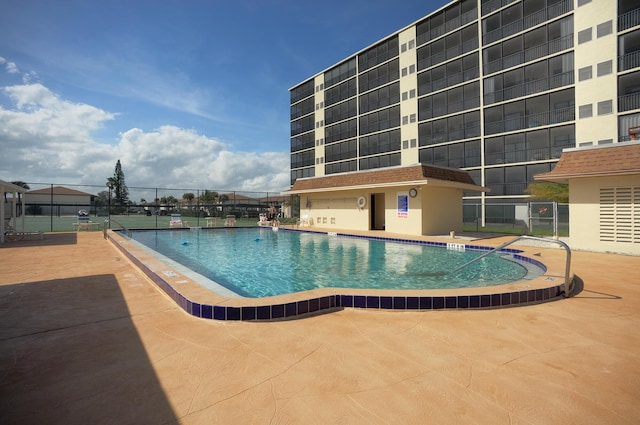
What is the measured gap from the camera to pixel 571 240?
9953 mm

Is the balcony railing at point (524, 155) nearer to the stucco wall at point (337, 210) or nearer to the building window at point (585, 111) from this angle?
the building window at point (585, 111)

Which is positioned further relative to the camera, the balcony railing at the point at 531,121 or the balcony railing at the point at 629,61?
the balcony railing at the point at 531,121

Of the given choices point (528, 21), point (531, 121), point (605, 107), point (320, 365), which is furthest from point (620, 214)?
point (528, 21)

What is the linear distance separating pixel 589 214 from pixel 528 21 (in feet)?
68.8

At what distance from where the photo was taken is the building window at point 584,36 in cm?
2016

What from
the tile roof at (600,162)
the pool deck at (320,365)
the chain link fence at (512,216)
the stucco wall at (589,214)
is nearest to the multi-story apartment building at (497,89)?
the chain link fence at (512,216)

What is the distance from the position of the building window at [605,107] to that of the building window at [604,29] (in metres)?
4.29

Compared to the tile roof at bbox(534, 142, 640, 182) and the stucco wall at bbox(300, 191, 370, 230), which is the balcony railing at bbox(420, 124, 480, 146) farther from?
the tile roof at bbox(534, 142, 640, 182)

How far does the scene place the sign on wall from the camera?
49.8ft

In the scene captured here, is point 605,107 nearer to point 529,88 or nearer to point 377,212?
point 529,88

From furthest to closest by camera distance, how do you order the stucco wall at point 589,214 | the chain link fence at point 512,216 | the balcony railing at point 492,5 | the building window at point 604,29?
the balcony railing at point 492,5, the chain link fence at point 512,216, the building window at point 604,29, the stucco wall at point 589,214

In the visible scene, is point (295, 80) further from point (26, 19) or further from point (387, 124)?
point (26, 19)

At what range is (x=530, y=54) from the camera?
23125mm

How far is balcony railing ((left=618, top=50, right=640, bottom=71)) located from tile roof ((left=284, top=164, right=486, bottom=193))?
1265cm
